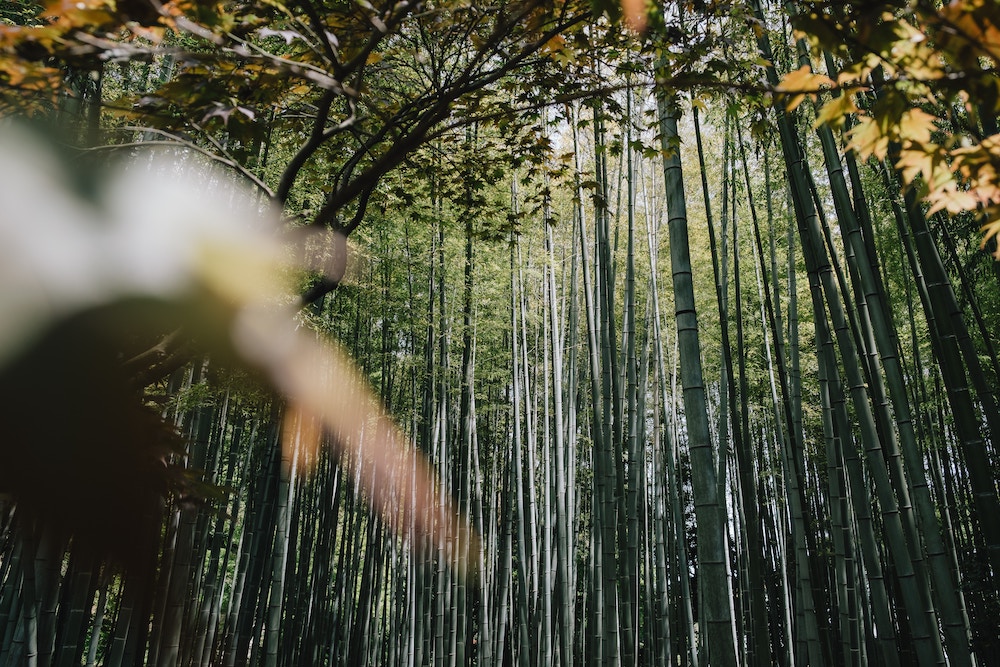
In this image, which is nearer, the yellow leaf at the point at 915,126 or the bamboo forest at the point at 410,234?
the yellow leaf at the point at 915,126

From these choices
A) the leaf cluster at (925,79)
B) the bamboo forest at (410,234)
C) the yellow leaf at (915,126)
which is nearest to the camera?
the leaf cluster at (925,79)

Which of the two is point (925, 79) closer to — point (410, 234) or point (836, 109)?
point (836, 109)

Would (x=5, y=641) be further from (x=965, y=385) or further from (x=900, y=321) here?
(x=900, y=321)

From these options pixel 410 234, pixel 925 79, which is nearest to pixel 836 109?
pixel 925 79

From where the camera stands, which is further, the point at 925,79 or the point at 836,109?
the point at 836,109

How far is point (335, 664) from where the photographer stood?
6828 millimetres

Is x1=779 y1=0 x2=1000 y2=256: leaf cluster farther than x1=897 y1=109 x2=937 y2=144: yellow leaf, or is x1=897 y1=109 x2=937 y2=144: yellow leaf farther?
x1=897 y1=109 x2=937 y2=144: yellow leaf

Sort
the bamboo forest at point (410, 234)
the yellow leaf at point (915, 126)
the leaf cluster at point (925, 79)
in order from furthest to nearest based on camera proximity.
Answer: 1. the bamboo forest at point (410, 234)
2. the yellow leaf at point (915, 126)
3. the leaf cluster at point (925, 79)

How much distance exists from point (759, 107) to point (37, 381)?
2.10 m

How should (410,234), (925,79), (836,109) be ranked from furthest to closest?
(410,234) → (836,109) → (925,79)

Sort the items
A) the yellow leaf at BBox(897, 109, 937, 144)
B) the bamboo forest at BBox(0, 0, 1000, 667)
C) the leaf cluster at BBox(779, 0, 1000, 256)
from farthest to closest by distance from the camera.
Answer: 1. the bamboo forest at BBox(0, 0, 1000, 667)
2. the yellow leaf at BBox(897, 109, 937, 144)
3. the leaf cluster at BBox(779, 0, 1000, 256)

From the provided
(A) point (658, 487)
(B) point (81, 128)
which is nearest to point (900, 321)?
(A) point (658, 487)

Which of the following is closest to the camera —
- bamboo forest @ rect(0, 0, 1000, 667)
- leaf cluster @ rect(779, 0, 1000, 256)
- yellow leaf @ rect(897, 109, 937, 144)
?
leaf cluster @ rect(779, 0, 1000, 256)

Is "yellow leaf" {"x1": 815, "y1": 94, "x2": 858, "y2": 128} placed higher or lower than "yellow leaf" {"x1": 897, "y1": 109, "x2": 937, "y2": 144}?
higher
